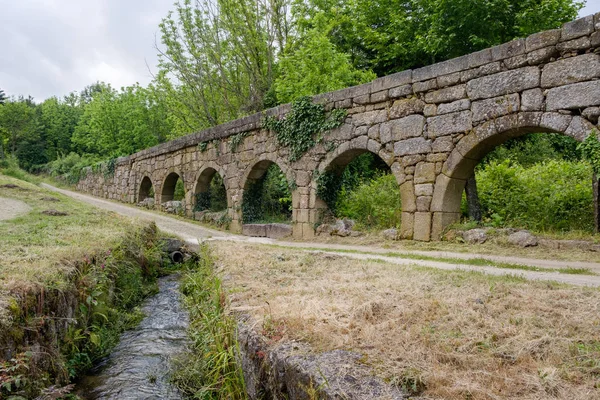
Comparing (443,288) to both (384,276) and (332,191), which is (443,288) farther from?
(332,191)

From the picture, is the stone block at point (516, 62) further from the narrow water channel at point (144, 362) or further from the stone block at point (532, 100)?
the narrow water channel at point (144, 362)

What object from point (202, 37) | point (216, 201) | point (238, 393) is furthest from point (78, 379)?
point (202, 37)

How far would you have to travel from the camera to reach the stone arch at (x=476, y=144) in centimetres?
560

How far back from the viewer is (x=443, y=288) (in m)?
3.32

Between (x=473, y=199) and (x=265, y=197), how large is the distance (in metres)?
6.56

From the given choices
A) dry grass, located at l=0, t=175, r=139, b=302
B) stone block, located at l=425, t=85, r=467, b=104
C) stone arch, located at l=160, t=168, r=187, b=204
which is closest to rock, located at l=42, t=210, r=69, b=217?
dry grass, located at l=0, t=175, r=139, b=302

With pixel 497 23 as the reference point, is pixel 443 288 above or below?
below

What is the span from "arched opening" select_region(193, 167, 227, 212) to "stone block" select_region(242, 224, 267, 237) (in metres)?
2.93

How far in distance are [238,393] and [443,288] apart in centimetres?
171

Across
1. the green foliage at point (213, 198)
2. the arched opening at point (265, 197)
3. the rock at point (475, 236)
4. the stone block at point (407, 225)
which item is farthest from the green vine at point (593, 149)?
the green foliage at point (213, 198)

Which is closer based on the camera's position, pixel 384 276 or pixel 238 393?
pixel 238 393

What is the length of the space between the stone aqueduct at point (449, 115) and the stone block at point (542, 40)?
1 cm

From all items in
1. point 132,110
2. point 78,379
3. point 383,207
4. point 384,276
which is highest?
point 132,110

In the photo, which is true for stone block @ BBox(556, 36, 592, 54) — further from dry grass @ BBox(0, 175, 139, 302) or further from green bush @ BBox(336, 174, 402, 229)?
dry grass @ BBox(0, 175, 139, 302)
